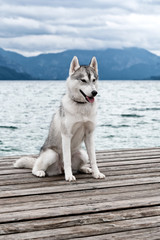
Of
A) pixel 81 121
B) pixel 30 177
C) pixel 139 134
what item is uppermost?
pixel 81 121

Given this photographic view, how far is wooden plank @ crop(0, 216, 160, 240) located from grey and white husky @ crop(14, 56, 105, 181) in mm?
1285

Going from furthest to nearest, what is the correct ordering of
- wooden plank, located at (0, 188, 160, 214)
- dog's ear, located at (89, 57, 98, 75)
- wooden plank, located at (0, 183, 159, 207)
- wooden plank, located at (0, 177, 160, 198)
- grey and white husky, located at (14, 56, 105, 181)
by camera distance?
dog's ear, located at (89, 57, 98, 75) < grey and white husky, located at (14, 56, 105, 181) < wooden plank, located at (0, 177, 160, 198) < wooden plank, located at (0, 183, 159, 207) < wooden plank, located at (0, 188, 160, 214)

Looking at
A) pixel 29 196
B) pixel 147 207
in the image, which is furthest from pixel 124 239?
pixel 29 196

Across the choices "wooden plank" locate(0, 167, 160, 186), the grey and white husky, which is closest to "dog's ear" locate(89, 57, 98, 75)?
the grey and white husky

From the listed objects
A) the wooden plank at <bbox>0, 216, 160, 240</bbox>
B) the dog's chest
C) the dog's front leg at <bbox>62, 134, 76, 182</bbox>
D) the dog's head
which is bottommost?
the wooden plank at <bbox>0, 216, 160, 240</bbox>

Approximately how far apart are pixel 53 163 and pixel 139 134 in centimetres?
1120

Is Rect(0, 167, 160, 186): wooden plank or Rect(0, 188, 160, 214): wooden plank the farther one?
Rect(0, 167, 160, 186): wooden plank

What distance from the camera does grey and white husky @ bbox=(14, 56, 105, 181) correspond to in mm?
3822

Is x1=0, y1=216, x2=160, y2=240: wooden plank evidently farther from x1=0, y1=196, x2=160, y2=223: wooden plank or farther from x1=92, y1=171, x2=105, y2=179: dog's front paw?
x1=92, y1=171, x2=105, y2=179: dog's front paw

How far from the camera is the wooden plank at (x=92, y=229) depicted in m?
2.68

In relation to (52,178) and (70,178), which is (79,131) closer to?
(70,178)

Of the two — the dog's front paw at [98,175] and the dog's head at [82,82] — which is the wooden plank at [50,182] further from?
the dog's head at [82,82]

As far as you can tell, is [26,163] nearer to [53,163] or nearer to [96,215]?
[53,163]

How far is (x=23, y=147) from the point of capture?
12.0 m
